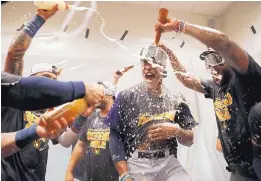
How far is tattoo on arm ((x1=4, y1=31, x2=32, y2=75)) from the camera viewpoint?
3.85ft

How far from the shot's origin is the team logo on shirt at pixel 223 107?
133cm

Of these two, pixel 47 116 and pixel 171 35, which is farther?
pixel 171 35

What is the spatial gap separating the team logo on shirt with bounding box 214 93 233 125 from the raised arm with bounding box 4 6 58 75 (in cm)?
72

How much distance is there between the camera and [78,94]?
853 mm

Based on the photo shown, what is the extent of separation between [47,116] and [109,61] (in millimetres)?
1130

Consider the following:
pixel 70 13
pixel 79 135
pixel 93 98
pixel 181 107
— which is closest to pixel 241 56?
pixel 181 107

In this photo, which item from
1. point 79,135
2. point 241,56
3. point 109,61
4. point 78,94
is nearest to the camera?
point 78,94

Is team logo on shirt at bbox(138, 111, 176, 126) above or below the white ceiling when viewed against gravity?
below

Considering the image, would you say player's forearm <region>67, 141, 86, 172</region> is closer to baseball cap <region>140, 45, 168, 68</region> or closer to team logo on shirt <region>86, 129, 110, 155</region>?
team logo on shirt <region>86, 129, 110, 155</region>

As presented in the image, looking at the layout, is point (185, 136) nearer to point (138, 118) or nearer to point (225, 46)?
point (138, 118)

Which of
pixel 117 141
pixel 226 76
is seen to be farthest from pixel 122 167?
pixel 226 76

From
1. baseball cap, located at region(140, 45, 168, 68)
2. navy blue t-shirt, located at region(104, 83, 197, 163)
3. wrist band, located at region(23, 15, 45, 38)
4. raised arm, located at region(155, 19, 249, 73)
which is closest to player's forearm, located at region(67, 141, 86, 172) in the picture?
navy blue t-shirt, located at region(104, 83, 197, 163)

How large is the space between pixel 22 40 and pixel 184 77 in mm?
806

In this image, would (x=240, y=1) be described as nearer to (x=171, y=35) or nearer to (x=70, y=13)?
A: (x=171, y=35)
